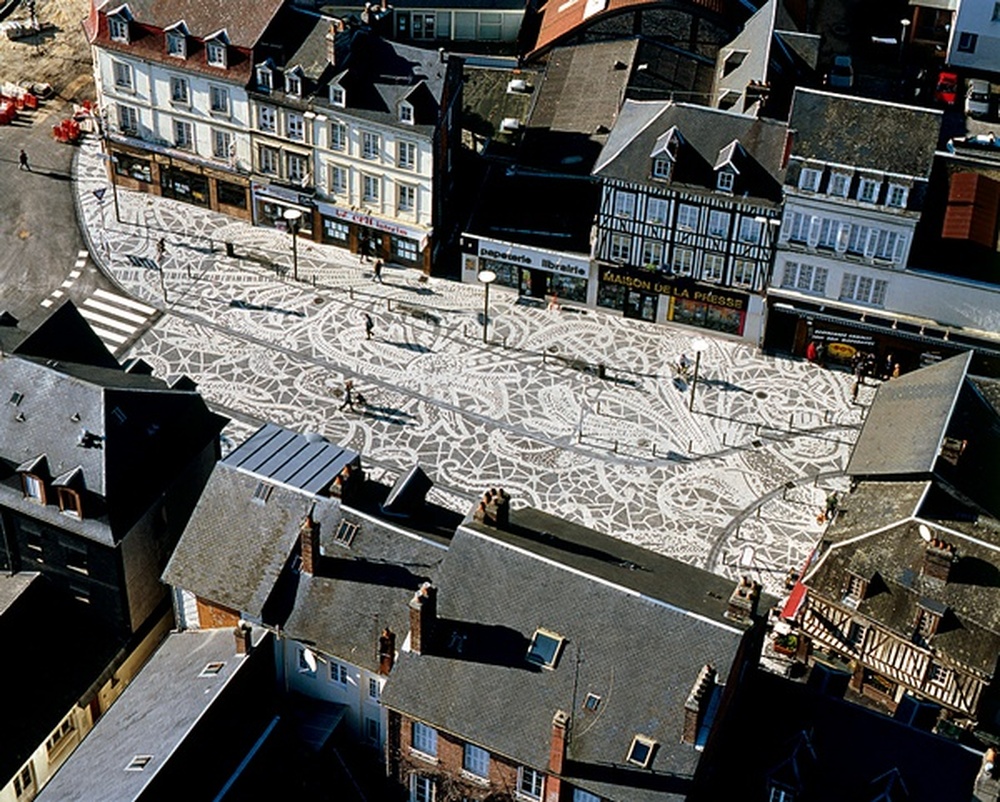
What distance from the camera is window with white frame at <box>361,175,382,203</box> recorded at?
358 feet

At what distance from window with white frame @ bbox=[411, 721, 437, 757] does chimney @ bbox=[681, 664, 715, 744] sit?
1161 cm

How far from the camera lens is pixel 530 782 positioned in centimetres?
6438

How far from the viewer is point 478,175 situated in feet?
382

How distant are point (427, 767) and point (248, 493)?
16027mm

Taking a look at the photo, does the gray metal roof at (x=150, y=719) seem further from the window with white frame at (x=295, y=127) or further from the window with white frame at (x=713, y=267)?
the window with white frame at (x=295, y=127)

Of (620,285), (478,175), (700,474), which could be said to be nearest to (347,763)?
(700,474)

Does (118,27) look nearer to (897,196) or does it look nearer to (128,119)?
(128,119)

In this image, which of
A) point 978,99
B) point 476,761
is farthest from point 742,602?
point 978,99

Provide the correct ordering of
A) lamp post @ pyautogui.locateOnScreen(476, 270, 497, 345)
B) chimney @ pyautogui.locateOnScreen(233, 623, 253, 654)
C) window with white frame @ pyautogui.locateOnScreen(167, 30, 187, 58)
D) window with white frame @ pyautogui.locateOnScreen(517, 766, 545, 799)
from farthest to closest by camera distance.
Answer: window with white frame @ pyautogui.locateOnScreen(167, 30, 187, 58) < lamp post @ pyautogui.locateOnScreen(476, 270, 497, 345) < chimney @ pyautogui.locateOnScreen(233, 623, 253, 654) < window with white frame @ pyautogui.locateOnScreen(517, 766, 545, 799)

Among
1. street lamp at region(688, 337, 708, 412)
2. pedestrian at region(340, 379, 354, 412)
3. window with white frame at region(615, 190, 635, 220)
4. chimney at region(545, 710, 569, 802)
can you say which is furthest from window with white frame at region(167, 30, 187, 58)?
chimney at region(545, 710, 569, 802)

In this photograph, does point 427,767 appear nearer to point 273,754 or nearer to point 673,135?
point 273,754

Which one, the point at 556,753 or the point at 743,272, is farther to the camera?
the point at 743,272

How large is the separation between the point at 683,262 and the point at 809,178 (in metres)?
11.0

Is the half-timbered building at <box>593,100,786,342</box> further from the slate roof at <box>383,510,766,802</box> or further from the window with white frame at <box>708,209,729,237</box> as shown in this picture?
the slate roof at <box>383,510,766,802</box>
